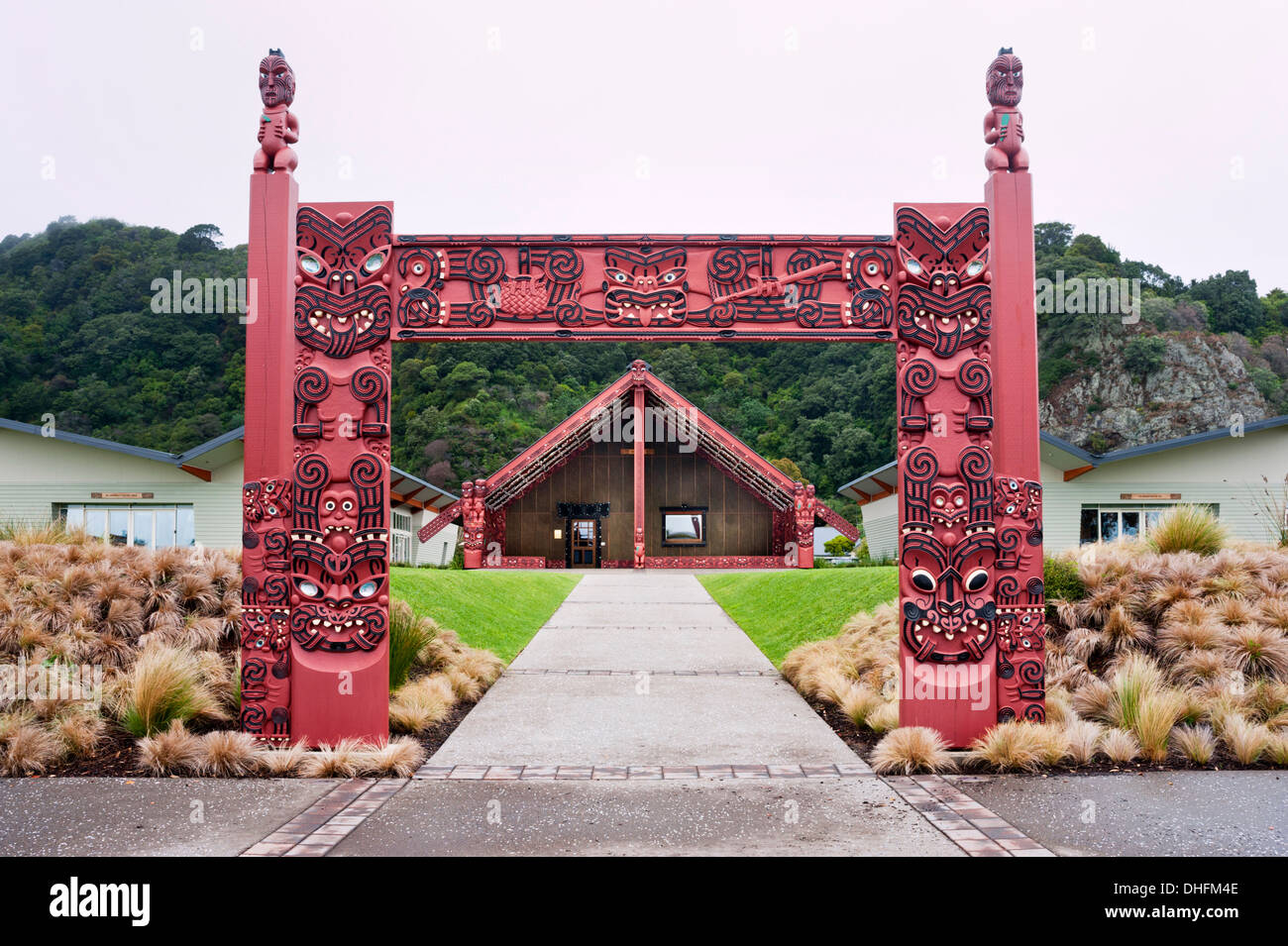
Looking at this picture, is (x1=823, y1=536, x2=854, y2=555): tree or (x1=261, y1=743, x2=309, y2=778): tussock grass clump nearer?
(x1=261, y1=743, x2=309, y2=778): tussock grass clump

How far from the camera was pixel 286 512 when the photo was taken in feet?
23.7

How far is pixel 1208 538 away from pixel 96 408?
38711 mm

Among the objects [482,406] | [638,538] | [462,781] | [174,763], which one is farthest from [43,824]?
[482,406]

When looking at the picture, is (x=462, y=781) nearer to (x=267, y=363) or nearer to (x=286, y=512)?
(x=286, y=512)

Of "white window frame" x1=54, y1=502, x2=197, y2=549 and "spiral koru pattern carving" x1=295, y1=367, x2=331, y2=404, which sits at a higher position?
"spiral koru pattern carving" x1=295, y1=367, x2=331, y2=404

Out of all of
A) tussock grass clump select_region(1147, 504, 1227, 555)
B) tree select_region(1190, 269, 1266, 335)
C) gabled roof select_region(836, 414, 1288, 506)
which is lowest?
tussock grass clump select_region(1147, 504, 1227, 555)

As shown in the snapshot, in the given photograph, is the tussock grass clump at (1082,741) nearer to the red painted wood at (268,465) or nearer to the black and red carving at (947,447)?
the black and red carving at (947,447)

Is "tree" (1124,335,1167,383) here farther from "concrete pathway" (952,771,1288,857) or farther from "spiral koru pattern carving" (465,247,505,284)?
"spiral koru pattern carving" (465,247,505,284)

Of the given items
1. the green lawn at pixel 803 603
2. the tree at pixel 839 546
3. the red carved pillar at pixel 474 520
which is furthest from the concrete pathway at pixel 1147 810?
the tree at pixel 839 546

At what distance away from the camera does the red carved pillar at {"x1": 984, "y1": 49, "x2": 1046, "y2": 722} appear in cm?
723

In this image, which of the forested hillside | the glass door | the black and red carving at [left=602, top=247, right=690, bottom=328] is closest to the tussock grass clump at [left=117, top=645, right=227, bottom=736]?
the black and red carving at [left=602, top=247, right=690, bottom=328]

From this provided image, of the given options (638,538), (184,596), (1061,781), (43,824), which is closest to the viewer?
(43,824)

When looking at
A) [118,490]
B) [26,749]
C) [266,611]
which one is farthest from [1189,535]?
[118,490]

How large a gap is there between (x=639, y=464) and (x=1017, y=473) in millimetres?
25595
